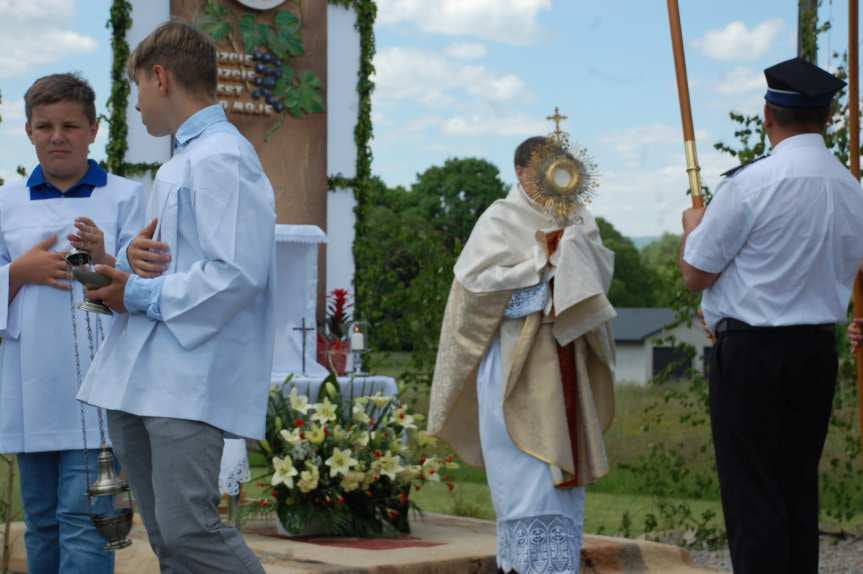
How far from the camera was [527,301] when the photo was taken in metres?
6.03

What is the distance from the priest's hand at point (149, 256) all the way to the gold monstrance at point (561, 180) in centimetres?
297

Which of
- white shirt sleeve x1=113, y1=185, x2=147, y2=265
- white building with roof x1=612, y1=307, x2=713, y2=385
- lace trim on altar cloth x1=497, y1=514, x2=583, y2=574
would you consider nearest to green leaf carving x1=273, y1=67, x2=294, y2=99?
lace trim on altar cloth x1=497, y1=514, x2=583, y2=574

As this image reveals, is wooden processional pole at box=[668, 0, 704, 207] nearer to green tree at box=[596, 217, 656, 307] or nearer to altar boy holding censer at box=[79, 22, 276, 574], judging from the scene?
altar boy holding censer at box=[79, 22, 276, 574]

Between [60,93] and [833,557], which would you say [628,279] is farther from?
[60,93]

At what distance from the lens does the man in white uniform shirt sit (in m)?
4.21

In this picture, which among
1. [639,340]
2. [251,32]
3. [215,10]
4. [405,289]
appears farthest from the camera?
[639,340]

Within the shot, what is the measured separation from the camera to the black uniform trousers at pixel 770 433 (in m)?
4.20

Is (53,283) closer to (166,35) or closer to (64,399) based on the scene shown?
(64,399)

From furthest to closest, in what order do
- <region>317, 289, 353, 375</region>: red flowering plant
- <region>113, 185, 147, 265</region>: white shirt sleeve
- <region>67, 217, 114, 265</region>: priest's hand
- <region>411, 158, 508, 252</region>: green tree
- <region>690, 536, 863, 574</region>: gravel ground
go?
<region>411, 158, 508, 252</region>: green tree
<region>317, 289, 353, 375</region>: red flowering plant
<region>690, 536, 863, 574</region>: gravel ground
<region>113, 185, 147, 265</region>: white shirt sleeve
<region>67, 217, 114, 265</region>: priest's hand

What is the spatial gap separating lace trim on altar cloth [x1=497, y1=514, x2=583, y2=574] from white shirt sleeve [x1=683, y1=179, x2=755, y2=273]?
193cm

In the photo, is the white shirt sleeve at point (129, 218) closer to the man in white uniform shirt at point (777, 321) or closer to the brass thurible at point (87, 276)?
the brass thurible at point (87, 276)

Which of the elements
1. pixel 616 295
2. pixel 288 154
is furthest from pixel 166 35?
pixel 616 295

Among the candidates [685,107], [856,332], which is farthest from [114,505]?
[856,332]

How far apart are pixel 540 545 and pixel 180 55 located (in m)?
3.07
